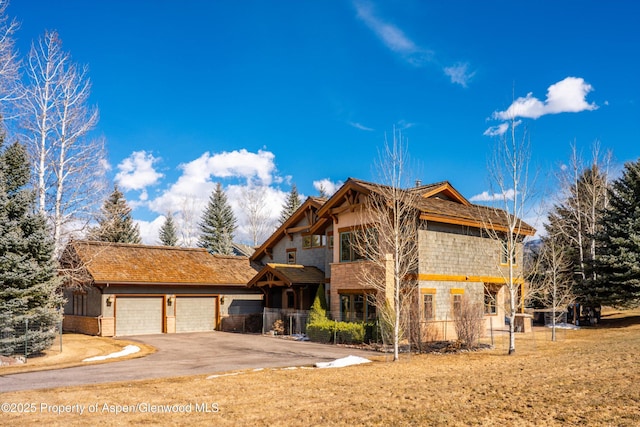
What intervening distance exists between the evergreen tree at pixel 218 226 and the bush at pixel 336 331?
3613 centimetres

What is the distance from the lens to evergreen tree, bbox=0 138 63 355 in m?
18.9

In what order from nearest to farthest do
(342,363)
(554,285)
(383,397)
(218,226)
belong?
1. (383,397)
2. (342,363)
3. (554,285)
4. (218,226)

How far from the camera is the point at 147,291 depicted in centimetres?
3138

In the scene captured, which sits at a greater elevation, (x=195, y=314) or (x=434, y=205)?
(x=434, y=205)

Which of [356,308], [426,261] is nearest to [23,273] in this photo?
[356,308]

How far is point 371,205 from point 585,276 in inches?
716

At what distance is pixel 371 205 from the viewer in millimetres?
25500

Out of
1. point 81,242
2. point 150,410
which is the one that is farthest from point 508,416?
point 81,242

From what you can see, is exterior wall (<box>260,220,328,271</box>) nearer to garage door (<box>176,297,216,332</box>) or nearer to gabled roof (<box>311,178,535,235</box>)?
gabled roof (<box>311,178,535,235</box>)

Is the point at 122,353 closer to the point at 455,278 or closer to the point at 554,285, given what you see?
the point at 455,278

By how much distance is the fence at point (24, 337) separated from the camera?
61.9 ft

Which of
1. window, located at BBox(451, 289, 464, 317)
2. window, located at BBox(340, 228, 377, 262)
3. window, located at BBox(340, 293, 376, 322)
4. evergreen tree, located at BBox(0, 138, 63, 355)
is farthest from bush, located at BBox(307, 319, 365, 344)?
evergreen tree, located at BBox(0, 138, 63, 355)

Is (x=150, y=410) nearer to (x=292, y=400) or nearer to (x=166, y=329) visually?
(x=292, y=400)

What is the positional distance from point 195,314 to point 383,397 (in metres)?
24.1
